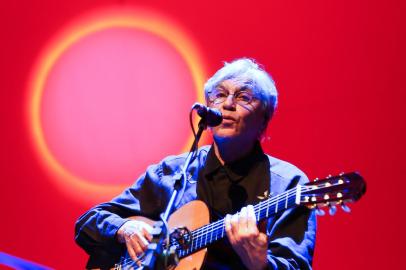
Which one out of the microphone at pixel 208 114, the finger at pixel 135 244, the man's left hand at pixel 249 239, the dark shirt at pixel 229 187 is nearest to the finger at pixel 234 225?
the man's left hand at pixel 249 239

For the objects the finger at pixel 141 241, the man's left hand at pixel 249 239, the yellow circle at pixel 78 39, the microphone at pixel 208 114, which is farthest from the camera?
the yellow circle at pixel 78 39

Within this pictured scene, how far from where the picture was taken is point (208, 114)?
7.12ft

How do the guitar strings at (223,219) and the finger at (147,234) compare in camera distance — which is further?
the finger at (147,234)

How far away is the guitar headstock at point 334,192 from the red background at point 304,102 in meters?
0.73

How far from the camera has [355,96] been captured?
9.20 ft

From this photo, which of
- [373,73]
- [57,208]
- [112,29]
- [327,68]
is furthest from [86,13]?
[373,73]

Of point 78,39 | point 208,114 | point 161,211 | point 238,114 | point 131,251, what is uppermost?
point 78,39

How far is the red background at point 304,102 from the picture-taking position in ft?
8.82

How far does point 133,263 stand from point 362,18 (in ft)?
5.06

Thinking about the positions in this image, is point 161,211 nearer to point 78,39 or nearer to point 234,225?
point 234,225

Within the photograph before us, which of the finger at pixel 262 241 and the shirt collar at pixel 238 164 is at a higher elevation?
the shirt collar at pixel 238 164

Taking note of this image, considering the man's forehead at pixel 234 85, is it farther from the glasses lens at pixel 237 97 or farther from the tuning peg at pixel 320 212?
the tuning peg at pixel 320 212

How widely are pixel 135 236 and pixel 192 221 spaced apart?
244 mm

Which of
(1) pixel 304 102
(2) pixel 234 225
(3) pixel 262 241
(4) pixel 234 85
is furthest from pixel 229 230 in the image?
(1) pixel 304 102
